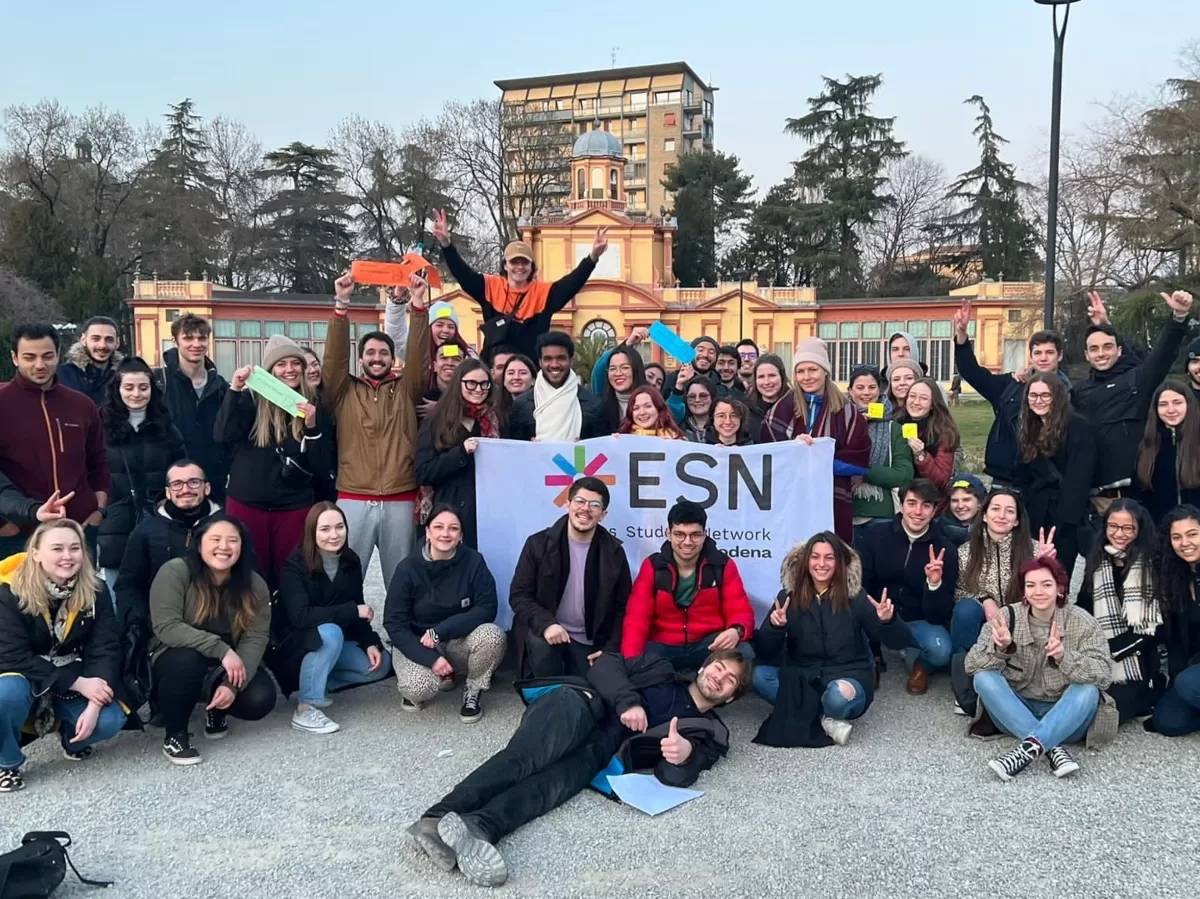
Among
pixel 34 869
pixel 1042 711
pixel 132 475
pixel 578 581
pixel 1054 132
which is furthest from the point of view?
pixel 1054 132

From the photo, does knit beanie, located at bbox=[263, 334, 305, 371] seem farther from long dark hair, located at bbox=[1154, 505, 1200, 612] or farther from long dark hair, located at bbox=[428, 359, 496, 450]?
long dark hair, located at bbox=[1154, 505, 1200, 612]

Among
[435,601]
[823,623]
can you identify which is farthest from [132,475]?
[823,623]

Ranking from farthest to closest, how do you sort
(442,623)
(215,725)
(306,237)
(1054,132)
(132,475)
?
(306,237)
(1054,132)
(132,475)
(442,623)
(215,725)

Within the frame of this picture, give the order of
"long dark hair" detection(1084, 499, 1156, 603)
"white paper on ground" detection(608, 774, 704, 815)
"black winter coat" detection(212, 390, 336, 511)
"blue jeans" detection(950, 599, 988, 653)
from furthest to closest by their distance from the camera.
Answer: "black winter coat" detection(212, 390, 336, 511), "blue jeans" detection(950, 599, 988, 653), "long dark hair" detection(1084, 499, 1156, 603), "white paper on ground" detection(608, 774, 704, 815)

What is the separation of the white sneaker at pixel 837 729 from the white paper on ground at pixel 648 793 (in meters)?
0.96

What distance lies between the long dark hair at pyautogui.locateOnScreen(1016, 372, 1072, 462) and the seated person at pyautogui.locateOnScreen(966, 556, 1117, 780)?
4.36ft

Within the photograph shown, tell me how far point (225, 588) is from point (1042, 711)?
4221 mm

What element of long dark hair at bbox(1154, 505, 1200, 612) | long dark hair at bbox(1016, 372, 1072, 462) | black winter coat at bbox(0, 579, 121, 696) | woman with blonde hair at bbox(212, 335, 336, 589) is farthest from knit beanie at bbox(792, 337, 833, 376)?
black winter coat at bbox(0, 579, 121, 696)

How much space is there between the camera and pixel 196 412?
645 cm

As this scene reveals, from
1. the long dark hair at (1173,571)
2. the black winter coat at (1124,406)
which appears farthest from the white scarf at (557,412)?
the long dark hair at (1173,571)

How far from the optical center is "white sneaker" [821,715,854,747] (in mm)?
4969

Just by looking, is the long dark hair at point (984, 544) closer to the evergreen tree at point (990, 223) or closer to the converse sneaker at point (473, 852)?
the converse sneaker at point (473, 852)

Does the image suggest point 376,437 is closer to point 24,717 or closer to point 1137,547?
point 24,717

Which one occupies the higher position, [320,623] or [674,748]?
[320,623]
